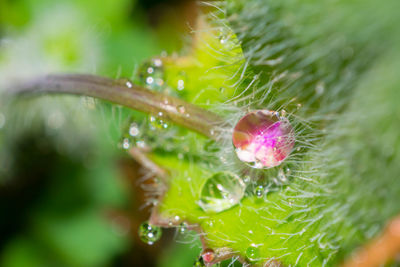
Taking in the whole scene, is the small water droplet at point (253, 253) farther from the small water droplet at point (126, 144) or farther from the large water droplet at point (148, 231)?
the small water droplet at point (126, 144)

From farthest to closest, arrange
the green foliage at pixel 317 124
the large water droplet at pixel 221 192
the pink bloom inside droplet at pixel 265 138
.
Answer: the large water droplet at pixel 221 192
the pink bloom inside droplet at pixel 265 138
the green foliage at pixel 317 124

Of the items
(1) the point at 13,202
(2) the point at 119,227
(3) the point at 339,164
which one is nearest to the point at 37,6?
(1) the point at 13,202

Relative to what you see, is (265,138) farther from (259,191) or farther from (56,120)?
(56,120)

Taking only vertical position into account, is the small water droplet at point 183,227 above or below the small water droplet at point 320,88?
above

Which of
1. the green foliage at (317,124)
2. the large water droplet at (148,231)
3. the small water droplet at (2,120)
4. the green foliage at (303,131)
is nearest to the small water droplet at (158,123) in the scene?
the green foliage at (303,131)

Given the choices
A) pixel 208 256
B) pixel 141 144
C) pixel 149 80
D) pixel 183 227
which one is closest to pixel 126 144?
pixel 141 144

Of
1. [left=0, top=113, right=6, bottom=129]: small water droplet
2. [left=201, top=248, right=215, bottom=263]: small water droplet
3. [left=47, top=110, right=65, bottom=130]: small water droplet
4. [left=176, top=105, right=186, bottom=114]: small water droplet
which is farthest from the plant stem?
[left=0, top=113, right=6, bottom=129]: small water droplet
